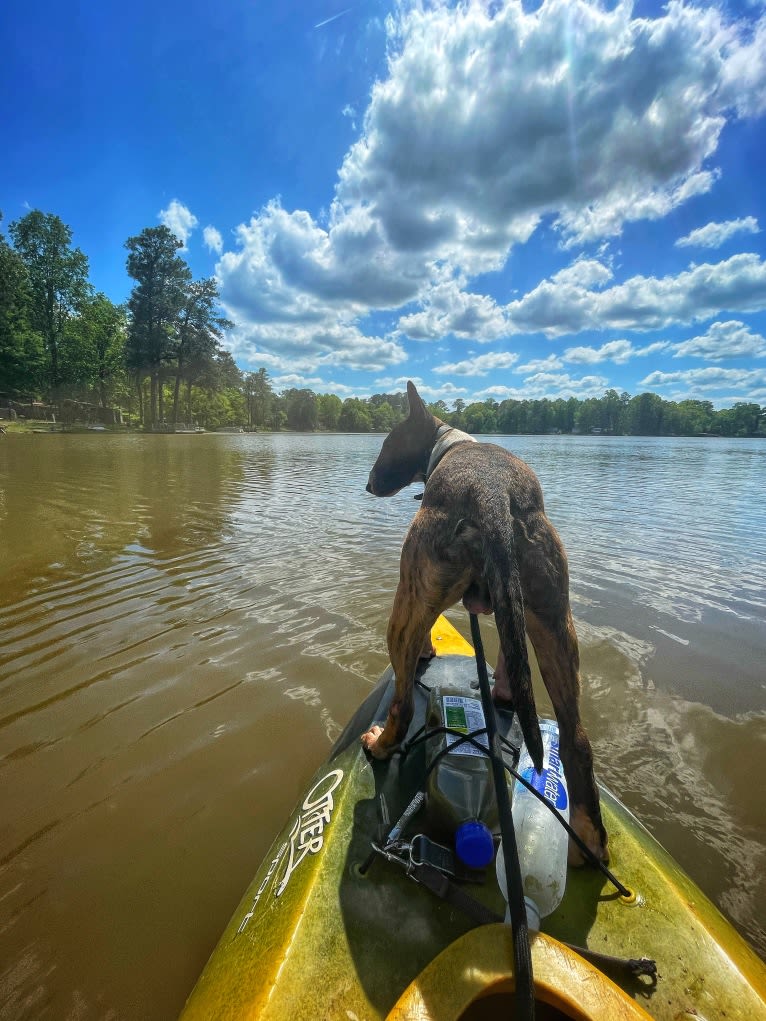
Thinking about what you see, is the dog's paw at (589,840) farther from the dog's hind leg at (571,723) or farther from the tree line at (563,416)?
the tree line at (563,416)

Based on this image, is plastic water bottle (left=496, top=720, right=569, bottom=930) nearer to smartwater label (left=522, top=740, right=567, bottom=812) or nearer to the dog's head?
smartwater label (left=522, top=740, right=567, bottom=812)

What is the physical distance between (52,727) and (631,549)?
9785mm

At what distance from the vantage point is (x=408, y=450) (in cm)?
491

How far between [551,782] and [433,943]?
935mm

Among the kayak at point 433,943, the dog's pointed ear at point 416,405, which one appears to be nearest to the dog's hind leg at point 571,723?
the kayak at point 433,943

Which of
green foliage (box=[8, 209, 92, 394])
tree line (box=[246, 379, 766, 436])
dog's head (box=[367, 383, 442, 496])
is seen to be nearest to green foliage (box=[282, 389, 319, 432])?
tree line (box=[246, 379, 766, 436])

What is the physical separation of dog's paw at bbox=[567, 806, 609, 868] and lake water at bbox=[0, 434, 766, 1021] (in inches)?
37.9

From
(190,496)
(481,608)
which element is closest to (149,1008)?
(481,608)

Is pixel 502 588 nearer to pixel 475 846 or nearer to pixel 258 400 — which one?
pixel 475 846

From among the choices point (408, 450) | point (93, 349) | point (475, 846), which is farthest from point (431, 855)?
point (93, 349)

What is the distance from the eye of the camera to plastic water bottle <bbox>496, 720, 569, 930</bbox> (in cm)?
186

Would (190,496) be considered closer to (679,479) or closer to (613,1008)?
(613,1008)

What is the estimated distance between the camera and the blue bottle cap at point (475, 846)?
1922 mm

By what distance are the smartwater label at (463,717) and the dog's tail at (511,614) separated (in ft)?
1.78
